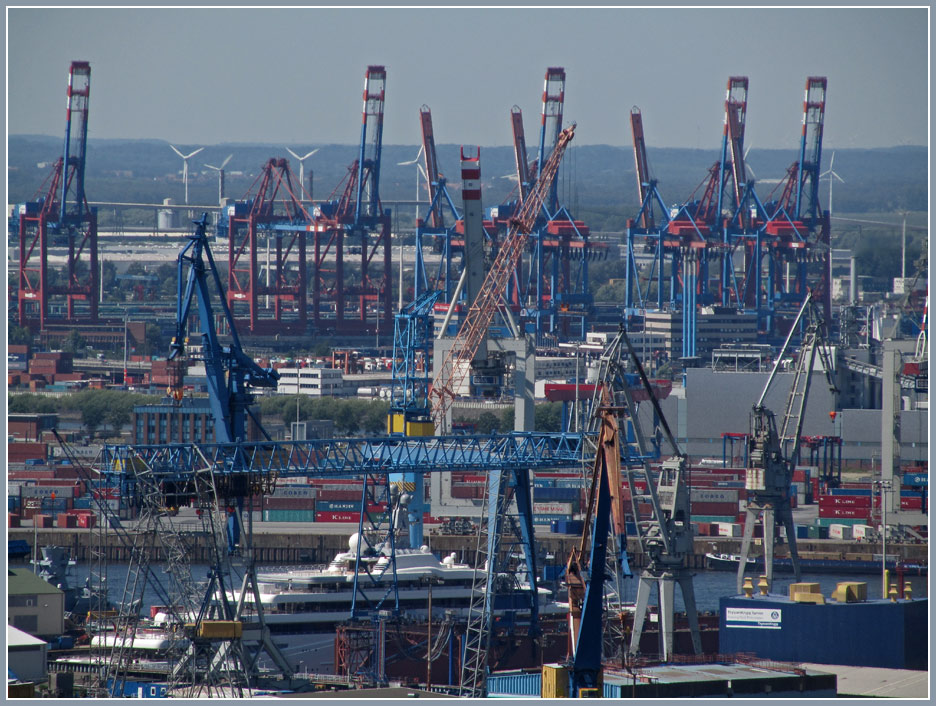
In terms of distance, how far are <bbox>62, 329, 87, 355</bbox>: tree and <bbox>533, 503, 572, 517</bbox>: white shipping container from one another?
34686 mm

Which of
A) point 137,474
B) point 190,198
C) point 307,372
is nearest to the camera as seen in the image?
point 137,474

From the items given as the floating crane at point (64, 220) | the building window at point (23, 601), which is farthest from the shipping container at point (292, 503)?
the floating crane at point (64, 220)

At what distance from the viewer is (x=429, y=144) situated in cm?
7256

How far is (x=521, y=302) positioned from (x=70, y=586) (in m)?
47.2

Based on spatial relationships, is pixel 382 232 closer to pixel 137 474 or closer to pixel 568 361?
pixel 568 361

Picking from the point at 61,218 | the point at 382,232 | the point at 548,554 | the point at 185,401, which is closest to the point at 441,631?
the point at 548,554

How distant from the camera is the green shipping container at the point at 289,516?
124 ft

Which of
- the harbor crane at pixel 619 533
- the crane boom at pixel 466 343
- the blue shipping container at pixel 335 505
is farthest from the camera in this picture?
the blue shipping container at pixel 335 505

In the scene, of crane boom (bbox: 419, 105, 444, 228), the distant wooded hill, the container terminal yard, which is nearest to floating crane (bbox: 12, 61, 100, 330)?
the container terminal yard

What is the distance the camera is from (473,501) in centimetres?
3725

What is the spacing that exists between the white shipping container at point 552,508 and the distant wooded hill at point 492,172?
66289 mm

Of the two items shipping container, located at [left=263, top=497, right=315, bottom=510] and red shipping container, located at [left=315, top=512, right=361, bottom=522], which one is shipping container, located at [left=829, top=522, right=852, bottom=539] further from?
shipping container, located at [left=263, top=497, right=315, bottom=510]

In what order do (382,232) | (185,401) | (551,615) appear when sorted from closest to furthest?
(551,615) → (185,401) → (382,232)

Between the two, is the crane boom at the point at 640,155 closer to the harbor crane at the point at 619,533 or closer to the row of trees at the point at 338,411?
the row of trees at the point at 338,411
